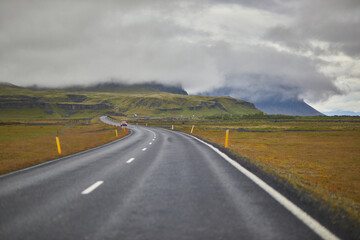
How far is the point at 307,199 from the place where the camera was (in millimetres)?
4934

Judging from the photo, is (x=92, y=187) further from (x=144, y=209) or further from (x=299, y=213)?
(x=299, y=213)

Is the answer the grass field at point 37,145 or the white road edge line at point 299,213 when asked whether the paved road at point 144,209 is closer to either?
the white road edge line at point 299,213

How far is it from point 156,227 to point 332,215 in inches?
122

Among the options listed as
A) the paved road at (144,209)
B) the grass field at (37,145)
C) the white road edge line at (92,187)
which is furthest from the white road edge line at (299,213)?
the grass field at (37,145)

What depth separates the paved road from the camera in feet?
11.2

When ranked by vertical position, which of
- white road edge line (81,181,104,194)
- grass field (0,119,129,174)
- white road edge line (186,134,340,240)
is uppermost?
white road edge line (186,134,340,240)

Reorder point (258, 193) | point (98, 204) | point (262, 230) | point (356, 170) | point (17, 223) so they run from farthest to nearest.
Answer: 1. point (356, 170)
2. point (258, 193)
3. point (98, 204)
4. point (17, 223)
5. point (262, 230)

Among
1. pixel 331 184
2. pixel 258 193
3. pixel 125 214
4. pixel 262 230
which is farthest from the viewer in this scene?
pixel 331 184

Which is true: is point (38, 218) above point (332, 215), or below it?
below

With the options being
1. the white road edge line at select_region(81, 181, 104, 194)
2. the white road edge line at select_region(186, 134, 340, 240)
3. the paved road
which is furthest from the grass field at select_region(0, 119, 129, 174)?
the white road edge line at select_region(186, 134, 340, 240)

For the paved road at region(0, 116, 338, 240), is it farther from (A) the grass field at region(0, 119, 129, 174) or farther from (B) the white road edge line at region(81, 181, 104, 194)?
(A) the grass field at region(0, 119, 129, 174)

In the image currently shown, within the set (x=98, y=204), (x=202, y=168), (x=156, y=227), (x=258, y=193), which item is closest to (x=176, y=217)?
(x=156, y=227)

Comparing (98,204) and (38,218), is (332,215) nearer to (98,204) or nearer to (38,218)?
(98,204)

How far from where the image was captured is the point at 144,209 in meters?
4.38
